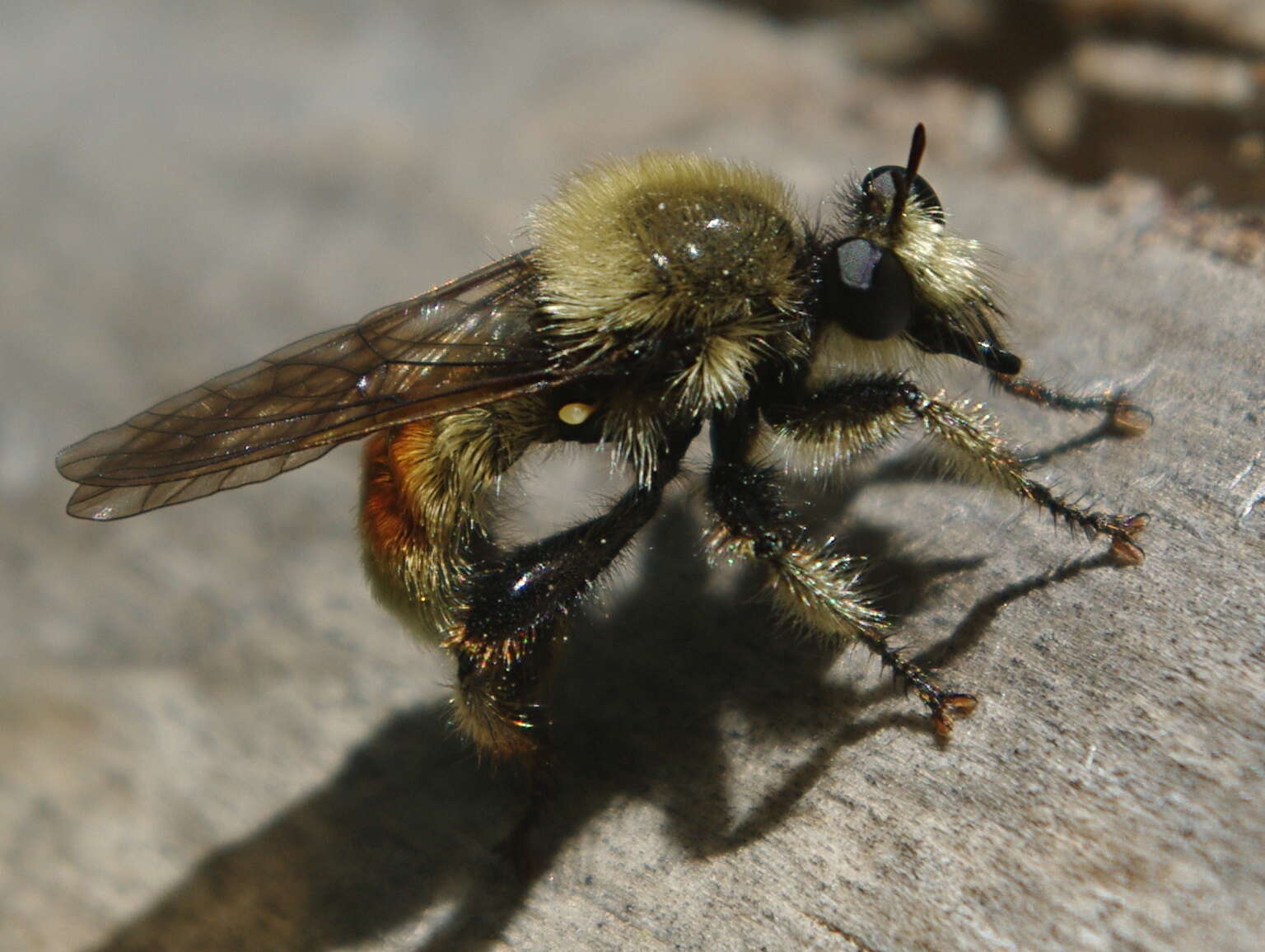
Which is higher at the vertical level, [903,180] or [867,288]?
[903,180]

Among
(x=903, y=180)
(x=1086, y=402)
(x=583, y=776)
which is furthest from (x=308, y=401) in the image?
(x=1086, y=402)

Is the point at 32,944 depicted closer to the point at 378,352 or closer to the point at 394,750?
the point at 394,750

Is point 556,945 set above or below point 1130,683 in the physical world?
below

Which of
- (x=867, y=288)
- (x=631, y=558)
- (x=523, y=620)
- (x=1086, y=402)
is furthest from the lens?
(x=631, y=558)

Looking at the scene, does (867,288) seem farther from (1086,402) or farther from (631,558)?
(631,558)

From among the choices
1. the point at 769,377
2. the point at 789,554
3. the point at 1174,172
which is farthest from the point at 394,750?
the point at 1174,172

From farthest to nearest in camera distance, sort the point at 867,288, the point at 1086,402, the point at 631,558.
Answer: the point at 631,558 < the point at 1086,402 < the point at 867,288

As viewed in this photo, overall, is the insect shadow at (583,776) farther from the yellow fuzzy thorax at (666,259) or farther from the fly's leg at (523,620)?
the yellow fuzzy thorax at (666,259)
